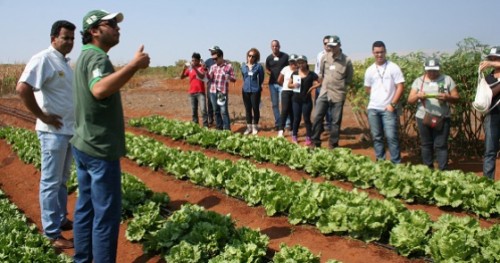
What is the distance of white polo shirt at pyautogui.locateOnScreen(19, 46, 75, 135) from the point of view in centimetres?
506

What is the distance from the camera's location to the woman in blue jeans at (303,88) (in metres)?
10.4

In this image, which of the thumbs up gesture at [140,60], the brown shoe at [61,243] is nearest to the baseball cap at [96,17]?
the thumbs up gesture at [140,60]

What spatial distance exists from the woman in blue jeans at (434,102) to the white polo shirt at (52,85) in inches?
211

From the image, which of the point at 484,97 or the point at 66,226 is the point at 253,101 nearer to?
the point at 484,97

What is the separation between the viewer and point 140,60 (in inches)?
142

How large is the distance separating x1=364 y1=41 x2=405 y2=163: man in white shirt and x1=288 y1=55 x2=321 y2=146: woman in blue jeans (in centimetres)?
210

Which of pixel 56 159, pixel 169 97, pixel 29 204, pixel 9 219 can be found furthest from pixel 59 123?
pixel 169 97

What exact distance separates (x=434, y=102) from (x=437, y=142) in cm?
69

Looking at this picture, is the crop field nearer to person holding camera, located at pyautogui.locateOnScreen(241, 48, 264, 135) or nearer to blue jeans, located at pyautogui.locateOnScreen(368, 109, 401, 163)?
blue jeans, located at pyautogui.locateOnScreen(368, 109, 401, 163)

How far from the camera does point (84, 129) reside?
3.98 m

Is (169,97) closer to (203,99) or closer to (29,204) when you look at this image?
(203,99)

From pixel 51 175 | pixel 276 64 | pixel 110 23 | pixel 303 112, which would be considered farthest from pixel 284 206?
pixel 276 64

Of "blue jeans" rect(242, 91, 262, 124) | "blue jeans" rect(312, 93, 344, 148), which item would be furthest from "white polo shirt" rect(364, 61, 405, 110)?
"blue jeans" rect(242, 91, 262, 124)

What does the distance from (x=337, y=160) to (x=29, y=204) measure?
499cm
